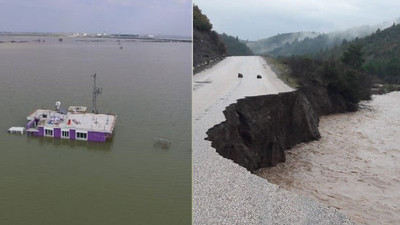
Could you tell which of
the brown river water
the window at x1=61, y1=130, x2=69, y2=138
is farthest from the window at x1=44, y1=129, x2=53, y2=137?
the brown river water

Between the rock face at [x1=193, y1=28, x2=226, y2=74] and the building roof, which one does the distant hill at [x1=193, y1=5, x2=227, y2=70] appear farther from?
the building roof

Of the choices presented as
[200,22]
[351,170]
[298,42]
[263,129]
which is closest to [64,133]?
[263,129]

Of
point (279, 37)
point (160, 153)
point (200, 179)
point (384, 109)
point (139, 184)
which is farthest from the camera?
point (279, 37)

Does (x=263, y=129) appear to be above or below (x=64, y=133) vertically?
above

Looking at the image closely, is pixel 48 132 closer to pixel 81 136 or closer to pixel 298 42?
pixel 81 136

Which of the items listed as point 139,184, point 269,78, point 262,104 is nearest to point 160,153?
point 139,184

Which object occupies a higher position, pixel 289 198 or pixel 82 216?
pixel 289 198

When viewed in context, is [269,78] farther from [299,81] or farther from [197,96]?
[197,96]
